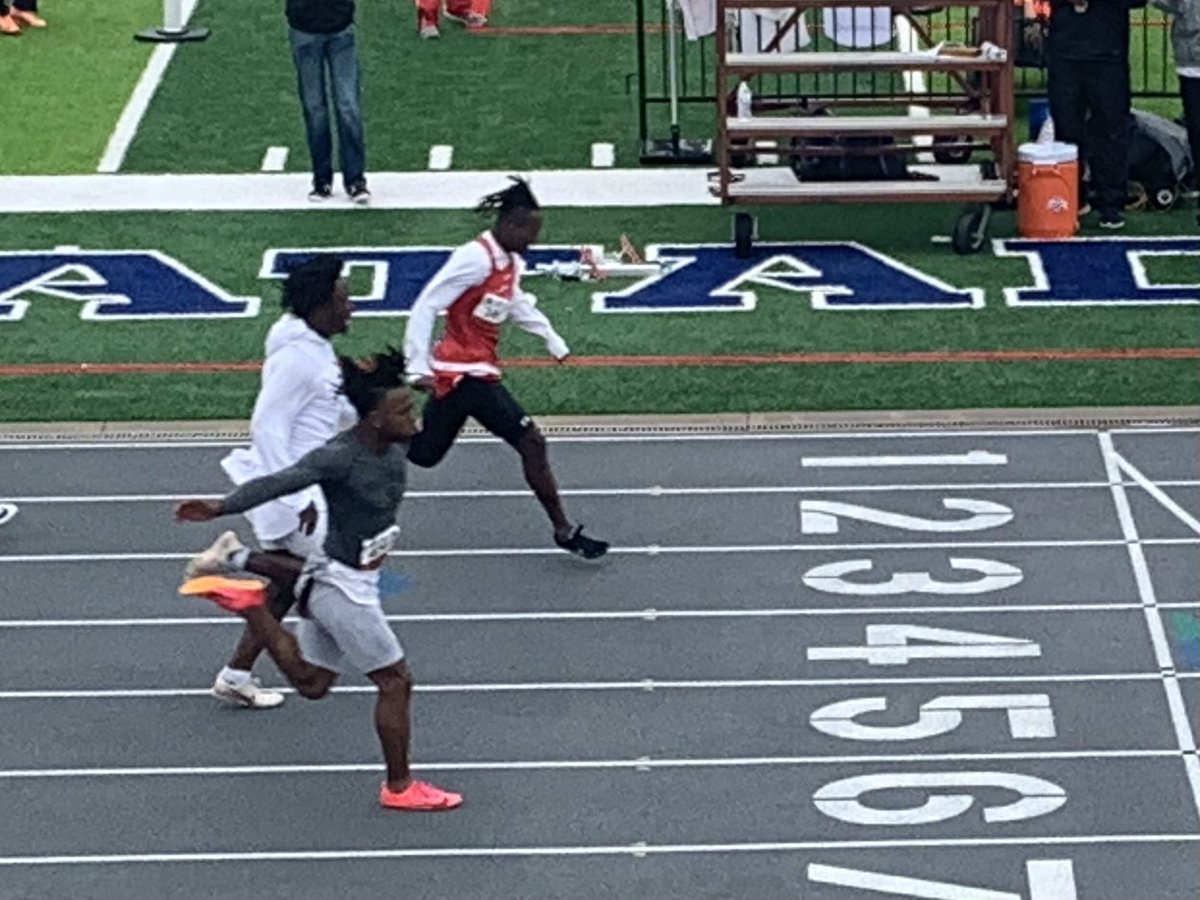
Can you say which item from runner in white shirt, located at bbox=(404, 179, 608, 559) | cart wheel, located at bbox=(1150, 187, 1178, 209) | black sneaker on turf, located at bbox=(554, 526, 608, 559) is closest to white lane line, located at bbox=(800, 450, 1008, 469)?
black sneaker on turf, located at bbox=(554, 526, 608, 559)

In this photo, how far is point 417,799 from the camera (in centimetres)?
1287

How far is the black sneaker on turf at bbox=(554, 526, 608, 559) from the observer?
15.5 m

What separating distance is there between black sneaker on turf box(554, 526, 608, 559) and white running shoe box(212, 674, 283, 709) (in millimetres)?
1997

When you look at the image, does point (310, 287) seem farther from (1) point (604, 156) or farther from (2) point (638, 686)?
(1) point (604, 156)

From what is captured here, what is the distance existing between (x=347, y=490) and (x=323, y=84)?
9.19 m

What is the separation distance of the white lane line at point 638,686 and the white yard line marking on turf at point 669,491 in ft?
8.05

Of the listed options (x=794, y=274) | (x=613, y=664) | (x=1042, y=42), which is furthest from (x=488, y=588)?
(x=1042, y=42)

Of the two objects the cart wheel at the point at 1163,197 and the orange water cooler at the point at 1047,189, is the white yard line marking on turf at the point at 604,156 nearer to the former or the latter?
the orange water cooler at the point at 1047,189

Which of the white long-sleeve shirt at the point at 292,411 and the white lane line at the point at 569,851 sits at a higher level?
the white long-sleeve shirt at the point at 292,411

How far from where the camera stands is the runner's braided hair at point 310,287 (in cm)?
1341

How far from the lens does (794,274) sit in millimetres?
20312

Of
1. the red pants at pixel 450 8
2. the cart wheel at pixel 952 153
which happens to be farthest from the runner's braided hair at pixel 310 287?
the red pants at pixel 450 8

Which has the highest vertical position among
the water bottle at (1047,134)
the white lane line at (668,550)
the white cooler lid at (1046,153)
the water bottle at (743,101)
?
the water bottle at (743,101)

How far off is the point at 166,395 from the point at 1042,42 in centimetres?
806
